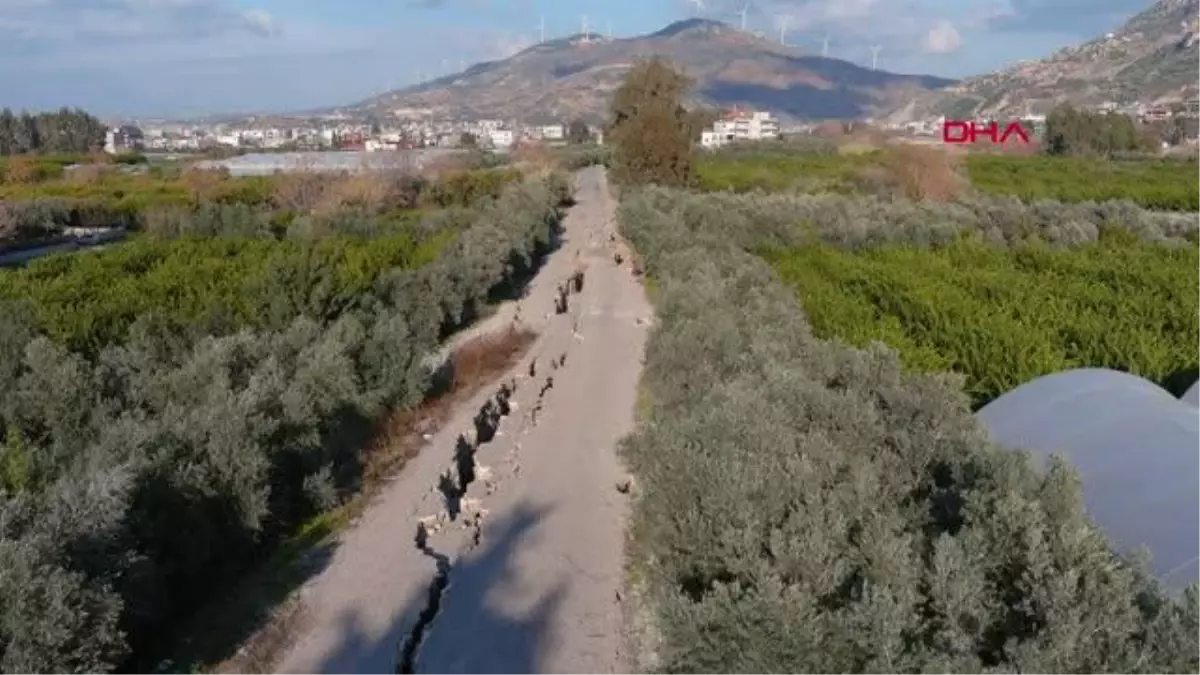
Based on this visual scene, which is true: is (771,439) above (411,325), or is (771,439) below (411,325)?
above

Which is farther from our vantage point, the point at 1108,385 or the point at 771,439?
the point at 1108,385

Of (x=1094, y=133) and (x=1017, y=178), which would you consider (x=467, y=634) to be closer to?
(x=1017, y=178)

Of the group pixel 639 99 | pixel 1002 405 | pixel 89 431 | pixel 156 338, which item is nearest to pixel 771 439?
pixel 1002 405

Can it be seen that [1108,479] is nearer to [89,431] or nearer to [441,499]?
[441,499]

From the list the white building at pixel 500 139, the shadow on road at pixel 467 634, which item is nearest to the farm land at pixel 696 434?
the shadow on road at pixel 467 634

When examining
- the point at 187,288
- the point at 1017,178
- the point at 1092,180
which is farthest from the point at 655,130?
the point at 187,288

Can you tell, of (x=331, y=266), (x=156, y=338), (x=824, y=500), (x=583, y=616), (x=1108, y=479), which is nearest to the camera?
(x=824, y=500)
